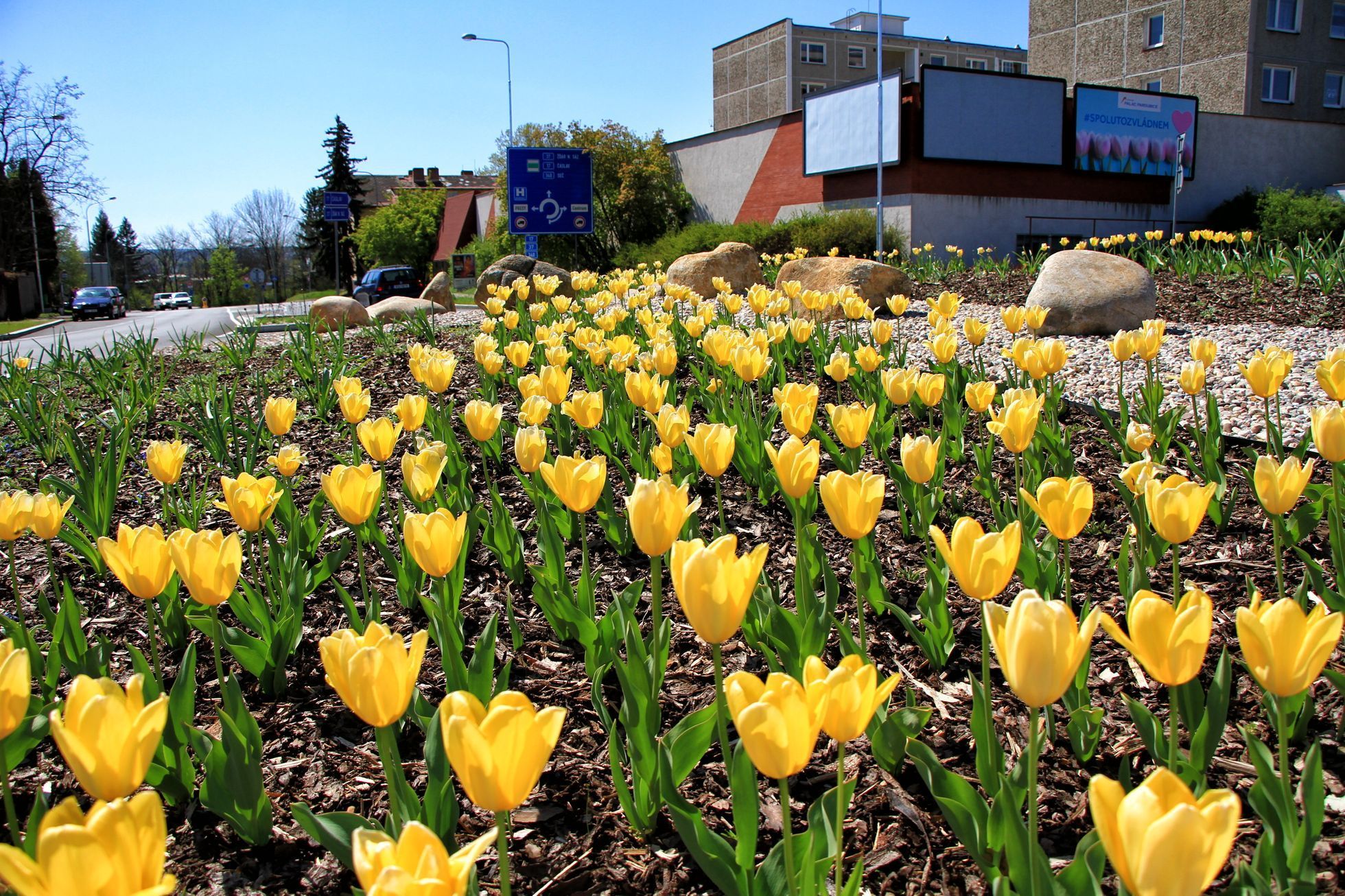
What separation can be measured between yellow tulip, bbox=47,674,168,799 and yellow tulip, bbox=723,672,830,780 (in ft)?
2.24

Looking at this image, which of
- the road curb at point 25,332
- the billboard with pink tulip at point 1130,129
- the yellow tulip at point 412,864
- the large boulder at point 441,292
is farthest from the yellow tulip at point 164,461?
the billboard with pink tulip at point 1130,129

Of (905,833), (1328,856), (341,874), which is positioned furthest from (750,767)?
(1328,856)

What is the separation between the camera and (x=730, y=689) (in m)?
1.05

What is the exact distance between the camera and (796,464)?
1999 mm

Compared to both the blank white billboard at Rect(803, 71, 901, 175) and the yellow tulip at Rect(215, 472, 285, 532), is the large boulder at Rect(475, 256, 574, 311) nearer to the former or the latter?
the yellow tulip at Rect(215, 472, 285, 532)

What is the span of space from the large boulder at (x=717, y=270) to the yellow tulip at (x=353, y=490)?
32.0 feet

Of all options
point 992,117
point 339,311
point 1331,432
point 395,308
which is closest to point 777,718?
point 1331,432

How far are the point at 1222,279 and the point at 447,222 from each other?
4963 centimetres

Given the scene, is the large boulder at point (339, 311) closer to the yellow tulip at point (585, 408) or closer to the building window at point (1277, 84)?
the yellow tulip at point (585, 408)

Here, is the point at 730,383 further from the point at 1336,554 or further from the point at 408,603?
A: the point at 1336,554

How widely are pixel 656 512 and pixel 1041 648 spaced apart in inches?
31.7

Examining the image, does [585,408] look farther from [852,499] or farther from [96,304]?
[96,304]

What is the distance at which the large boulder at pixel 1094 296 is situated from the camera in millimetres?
7570

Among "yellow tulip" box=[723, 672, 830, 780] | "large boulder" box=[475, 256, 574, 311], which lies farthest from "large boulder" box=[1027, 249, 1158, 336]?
"yellow tulip" box=[723, 672, 830, 780]
